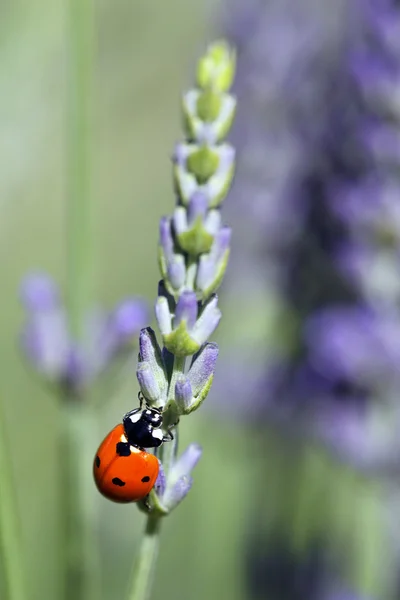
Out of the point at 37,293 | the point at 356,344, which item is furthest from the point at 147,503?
the point at 356,344

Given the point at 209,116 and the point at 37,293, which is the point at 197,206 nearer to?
the point at 209,116

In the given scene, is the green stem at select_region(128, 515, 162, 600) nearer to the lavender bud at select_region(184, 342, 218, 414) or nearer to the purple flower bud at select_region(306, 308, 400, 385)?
the lavender bud at select_region(184, 342, 218, 414)

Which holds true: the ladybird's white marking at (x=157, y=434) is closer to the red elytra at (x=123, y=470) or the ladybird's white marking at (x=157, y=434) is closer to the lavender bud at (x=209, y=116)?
the red elytra at (x=123, y=470)

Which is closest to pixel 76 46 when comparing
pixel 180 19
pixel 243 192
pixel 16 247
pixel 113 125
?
pixel 243 192

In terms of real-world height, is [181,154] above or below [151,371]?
above

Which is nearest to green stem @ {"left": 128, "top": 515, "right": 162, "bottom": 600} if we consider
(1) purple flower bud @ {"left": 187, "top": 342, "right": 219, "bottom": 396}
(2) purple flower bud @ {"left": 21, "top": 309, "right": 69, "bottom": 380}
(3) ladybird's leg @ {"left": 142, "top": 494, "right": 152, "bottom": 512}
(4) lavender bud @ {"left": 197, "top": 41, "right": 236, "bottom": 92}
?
(3) ladybird's leg @ {"left": 142, "top": 494, "right": 152, "bottom": 512}

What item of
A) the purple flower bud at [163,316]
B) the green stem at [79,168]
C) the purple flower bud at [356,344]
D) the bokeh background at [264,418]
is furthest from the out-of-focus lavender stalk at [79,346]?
the purple flower bud at [356,344]
